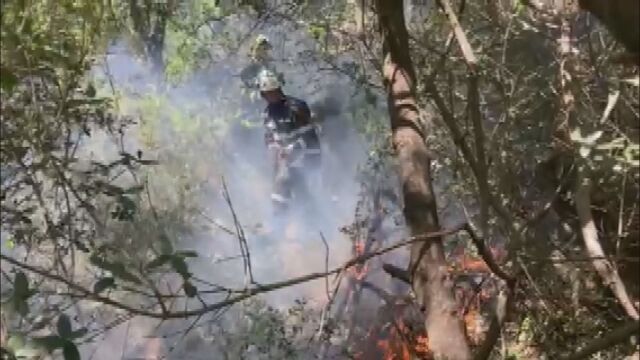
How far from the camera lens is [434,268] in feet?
9.42

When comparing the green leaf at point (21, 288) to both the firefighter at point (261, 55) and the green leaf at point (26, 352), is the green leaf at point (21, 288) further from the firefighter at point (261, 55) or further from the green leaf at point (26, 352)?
the firefighter at point (261, 55)

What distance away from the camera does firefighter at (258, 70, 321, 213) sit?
7797 millimetres

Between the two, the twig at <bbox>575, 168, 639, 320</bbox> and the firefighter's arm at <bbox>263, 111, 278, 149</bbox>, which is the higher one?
the firefighter's arm at <bbox>263, 111, 278, 149</bbox>

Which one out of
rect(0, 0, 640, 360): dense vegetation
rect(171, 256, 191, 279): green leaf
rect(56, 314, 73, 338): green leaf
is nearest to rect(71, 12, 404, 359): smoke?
rect(0, 0, 640, 360): dense vegetation

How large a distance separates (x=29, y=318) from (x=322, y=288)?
5009 mm

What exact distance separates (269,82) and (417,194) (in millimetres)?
4856

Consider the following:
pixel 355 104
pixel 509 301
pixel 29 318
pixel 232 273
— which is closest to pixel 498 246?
pixel 509 301

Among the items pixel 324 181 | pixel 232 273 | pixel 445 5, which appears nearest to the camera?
pixel 445 5

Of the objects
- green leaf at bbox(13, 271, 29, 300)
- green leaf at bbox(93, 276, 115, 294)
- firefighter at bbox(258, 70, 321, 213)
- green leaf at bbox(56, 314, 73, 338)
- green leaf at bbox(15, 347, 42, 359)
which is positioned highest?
firefighter at bbox(258, 70, 321, 213)

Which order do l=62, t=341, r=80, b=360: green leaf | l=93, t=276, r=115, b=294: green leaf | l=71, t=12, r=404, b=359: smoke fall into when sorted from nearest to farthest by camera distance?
l=62, t=341, r=80, b=360: green leaf, l=93, t=276, r=115, b=294: green leaf, l=71, t=12, r=404, b=359: smoke

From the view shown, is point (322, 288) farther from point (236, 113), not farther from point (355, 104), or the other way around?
point (236, 113)

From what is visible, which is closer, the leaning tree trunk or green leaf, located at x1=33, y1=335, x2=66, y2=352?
green leaf, located at x1=33, y1=335, x2=66, y2=352

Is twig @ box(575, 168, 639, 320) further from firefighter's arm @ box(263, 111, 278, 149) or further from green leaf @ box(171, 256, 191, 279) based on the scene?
firefighter's arm @ box(263, 111, 278, 149)

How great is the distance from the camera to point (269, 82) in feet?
25.3
